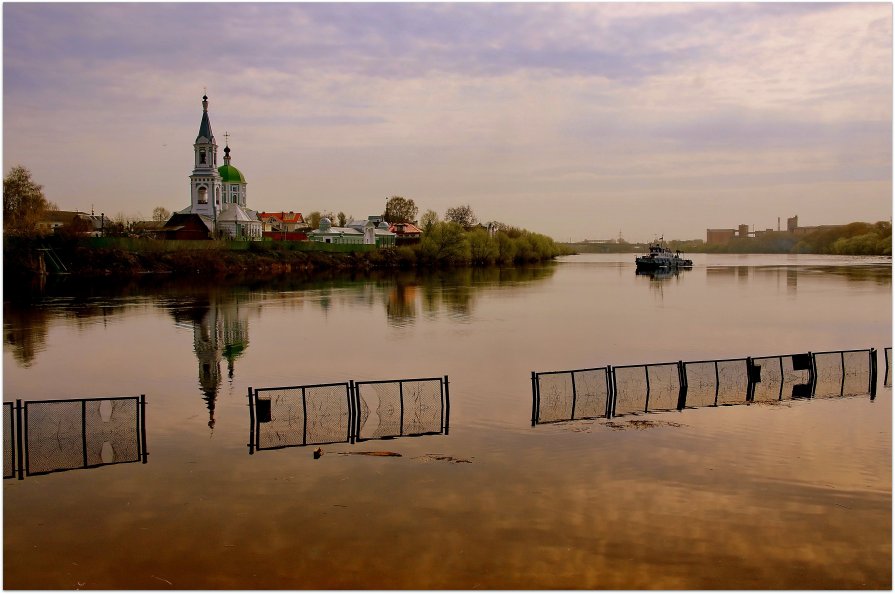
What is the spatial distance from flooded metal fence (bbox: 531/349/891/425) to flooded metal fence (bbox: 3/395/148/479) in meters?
11.5

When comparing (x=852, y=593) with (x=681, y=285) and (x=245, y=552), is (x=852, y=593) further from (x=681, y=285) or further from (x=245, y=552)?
(x=681, y=285)

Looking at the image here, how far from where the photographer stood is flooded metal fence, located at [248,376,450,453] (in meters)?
20.7

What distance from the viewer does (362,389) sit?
94.9 ft

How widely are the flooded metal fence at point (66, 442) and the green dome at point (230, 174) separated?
459 feet

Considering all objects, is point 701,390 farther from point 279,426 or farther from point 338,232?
point 338,232

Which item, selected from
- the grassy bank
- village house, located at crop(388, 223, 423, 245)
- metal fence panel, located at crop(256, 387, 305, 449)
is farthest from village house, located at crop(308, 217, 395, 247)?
metal fence panel, located at crop(256, 387, 305, 449)

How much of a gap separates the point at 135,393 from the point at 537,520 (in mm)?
19653

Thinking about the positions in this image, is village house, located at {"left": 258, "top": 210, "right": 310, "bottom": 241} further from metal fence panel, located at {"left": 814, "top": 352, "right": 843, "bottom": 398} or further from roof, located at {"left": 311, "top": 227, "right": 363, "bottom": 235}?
metal fence panel, located at {"left": 814, "top": 352, "right": 843, "bottom": 398}

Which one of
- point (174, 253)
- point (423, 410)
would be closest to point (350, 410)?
point (423, 410)

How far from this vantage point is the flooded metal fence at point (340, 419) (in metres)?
20.7

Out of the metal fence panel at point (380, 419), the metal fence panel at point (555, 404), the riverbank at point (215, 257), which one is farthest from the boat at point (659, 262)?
the metal fence panel at point (380, 419)

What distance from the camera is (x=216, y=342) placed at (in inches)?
1689

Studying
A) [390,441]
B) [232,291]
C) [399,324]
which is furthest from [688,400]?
[232,291]

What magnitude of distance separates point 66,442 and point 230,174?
14399 cm
